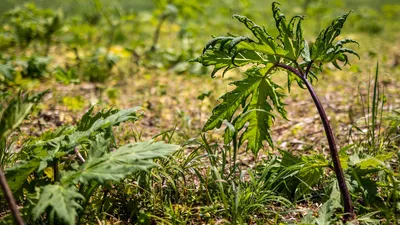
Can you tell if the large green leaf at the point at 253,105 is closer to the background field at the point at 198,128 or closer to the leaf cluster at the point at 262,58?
the leaf cluster at the point at 262,58

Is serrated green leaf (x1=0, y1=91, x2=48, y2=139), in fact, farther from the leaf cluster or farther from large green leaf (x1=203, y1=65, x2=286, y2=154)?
large green leaf (x1=203, y1=65, x2=286, y2=154)

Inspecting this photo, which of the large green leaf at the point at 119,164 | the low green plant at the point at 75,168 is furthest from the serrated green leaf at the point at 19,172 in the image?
the large green leaf at the point at 119,164

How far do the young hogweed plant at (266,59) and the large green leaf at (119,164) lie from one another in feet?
1.13

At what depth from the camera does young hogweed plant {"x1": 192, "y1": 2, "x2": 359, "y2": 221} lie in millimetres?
1544

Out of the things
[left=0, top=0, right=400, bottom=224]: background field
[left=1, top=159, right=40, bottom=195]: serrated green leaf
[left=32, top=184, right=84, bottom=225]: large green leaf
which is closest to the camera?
[left=32, top=184, right=84, bottom=225]: large green leaf

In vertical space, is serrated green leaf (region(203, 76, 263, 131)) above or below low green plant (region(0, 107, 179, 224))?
above

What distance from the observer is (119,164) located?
139 centimetres

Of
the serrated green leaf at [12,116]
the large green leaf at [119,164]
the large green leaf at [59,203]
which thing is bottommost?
the large green leaf at [59,203]

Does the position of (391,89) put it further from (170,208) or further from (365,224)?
(170,208)

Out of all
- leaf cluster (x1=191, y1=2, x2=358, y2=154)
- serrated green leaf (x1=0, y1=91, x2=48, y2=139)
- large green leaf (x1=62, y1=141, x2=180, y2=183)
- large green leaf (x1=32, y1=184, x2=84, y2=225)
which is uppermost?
leaf cluster (x1=191, y1=2, x2=358, y2=154)

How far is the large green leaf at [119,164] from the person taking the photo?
134cm

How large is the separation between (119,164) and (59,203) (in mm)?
224

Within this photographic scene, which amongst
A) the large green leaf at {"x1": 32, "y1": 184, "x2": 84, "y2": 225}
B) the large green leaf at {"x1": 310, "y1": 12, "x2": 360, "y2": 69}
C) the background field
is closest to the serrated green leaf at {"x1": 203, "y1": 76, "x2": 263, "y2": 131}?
the background field

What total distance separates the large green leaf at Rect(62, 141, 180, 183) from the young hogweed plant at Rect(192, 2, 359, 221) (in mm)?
344
